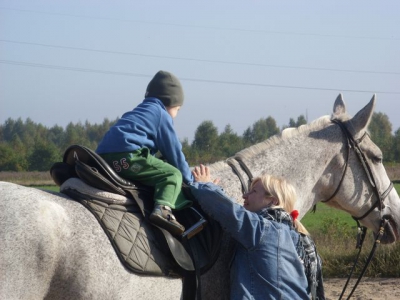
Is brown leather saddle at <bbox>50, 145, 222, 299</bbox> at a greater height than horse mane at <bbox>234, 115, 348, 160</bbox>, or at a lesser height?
lesser

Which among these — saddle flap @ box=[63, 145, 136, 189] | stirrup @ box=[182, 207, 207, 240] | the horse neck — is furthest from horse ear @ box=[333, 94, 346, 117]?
saddle flap @ box=[63, 145, 136, 189]

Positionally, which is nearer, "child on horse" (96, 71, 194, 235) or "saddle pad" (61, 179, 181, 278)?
"saddle pad" (61, 179, 181, 278)

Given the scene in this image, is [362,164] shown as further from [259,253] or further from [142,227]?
[142,227]

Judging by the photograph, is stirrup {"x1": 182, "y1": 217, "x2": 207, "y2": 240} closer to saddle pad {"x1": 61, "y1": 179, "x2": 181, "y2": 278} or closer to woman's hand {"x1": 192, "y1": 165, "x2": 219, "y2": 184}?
saddle pad {"x1": 61, "y1": 179, "x2": 181, "y2": 278}

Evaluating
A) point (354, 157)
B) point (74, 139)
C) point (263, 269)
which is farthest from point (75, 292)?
point (74, 139)

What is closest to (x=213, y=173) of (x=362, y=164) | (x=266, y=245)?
(x=266, y=245)

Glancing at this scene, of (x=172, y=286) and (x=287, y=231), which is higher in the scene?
(x=287, y=231)

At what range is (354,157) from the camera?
4977mm

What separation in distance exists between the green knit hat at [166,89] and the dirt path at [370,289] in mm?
4897

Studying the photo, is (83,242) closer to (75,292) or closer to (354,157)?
(75,292)

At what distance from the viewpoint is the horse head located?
4949mm

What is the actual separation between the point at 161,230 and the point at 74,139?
4990cm

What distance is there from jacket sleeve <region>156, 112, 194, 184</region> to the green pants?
15 centimetres

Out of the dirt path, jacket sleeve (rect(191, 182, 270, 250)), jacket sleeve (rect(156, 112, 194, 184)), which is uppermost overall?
jacket sleeve (rect(156, 112, 194, 184))
